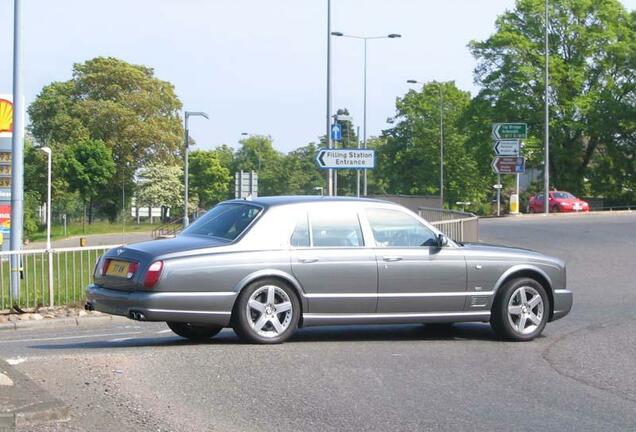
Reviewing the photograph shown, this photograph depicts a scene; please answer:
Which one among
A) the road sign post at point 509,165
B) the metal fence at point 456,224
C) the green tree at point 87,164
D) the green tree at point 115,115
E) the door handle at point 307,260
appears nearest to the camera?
the door handle at point 307,260

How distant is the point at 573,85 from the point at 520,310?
57077mm

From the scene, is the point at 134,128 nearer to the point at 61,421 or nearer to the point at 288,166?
the point at 288,166

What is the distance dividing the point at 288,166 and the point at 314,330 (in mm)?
72232

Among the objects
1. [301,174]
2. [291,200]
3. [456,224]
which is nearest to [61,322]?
[291,200]

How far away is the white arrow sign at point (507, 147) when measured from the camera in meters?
54.2

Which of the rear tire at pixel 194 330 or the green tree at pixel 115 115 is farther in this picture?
the green tree at pixel 115 115

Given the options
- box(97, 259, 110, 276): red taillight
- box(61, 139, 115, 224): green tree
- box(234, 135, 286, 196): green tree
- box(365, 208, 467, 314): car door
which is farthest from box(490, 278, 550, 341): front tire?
box(61, 139, 115, 224): green tree

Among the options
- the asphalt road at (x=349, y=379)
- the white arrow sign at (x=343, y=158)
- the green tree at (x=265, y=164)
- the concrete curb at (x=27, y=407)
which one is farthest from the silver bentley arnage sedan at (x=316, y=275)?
the green tree at (x=265, y=164)

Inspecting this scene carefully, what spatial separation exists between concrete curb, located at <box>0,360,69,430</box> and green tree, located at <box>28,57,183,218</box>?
74.9m

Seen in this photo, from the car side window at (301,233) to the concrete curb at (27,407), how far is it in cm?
370

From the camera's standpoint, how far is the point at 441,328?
38.4ft

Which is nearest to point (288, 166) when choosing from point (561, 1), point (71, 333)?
point (561, 1)

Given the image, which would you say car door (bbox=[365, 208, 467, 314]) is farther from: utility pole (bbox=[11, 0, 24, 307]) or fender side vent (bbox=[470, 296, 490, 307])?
utility pole (bbox=[11, 0, 24, 307])

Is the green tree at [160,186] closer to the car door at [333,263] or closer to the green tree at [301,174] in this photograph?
the green tree at [301,174]
